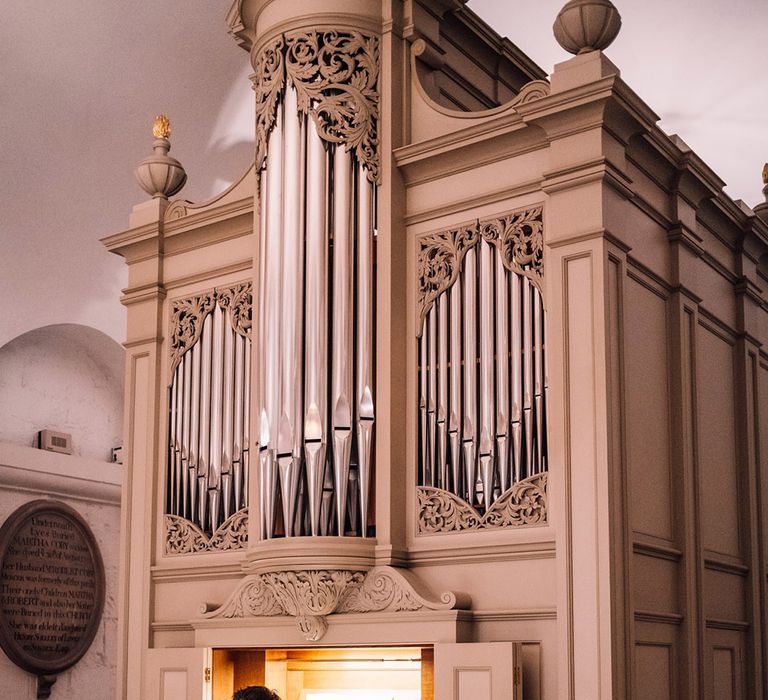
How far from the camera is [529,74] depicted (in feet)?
30.2

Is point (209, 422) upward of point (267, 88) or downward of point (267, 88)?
downward

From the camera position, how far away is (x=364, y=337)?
7.47 m

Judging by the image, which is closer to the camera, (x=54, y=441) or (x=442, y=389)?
(x=442, y=389)

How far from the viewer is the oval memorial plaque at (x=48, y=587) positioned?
11.6 m

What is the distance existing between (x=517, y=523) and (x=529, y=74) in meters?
3.58

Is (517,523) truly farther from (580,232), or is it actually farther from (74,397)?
(74,397)

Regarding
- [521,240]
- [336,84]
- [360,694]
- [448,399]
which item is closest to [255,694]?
[360,694]

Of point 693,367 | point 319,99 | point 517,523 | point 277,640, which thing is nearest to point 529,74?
point 319,99

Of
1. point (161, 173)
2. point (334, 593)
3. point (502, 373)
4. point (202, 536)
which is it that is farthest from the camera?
point (161, 173)

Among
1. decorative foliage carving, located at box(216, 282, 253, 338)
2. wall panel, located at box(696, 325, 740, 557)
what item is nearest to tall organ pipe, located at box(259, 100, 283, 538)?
decorative foliage carving, located at box(216, 282, 253, 338)

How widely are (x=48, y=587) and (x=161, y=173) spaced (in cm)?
468

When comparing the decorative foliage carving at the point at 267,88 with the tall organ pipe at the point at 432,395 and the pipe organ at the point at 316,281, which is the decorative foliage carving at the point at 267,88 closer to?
the pipe organ at the point at 316,281

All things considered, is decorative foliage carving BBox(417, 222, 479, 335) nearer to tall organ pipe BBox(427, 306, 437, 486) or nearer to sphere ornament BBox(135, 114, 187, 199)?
tall organ pipe BBox(427, 306, 437, 486)

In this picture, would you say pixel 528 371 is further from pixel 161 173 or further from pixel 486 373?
pixel 161 173
